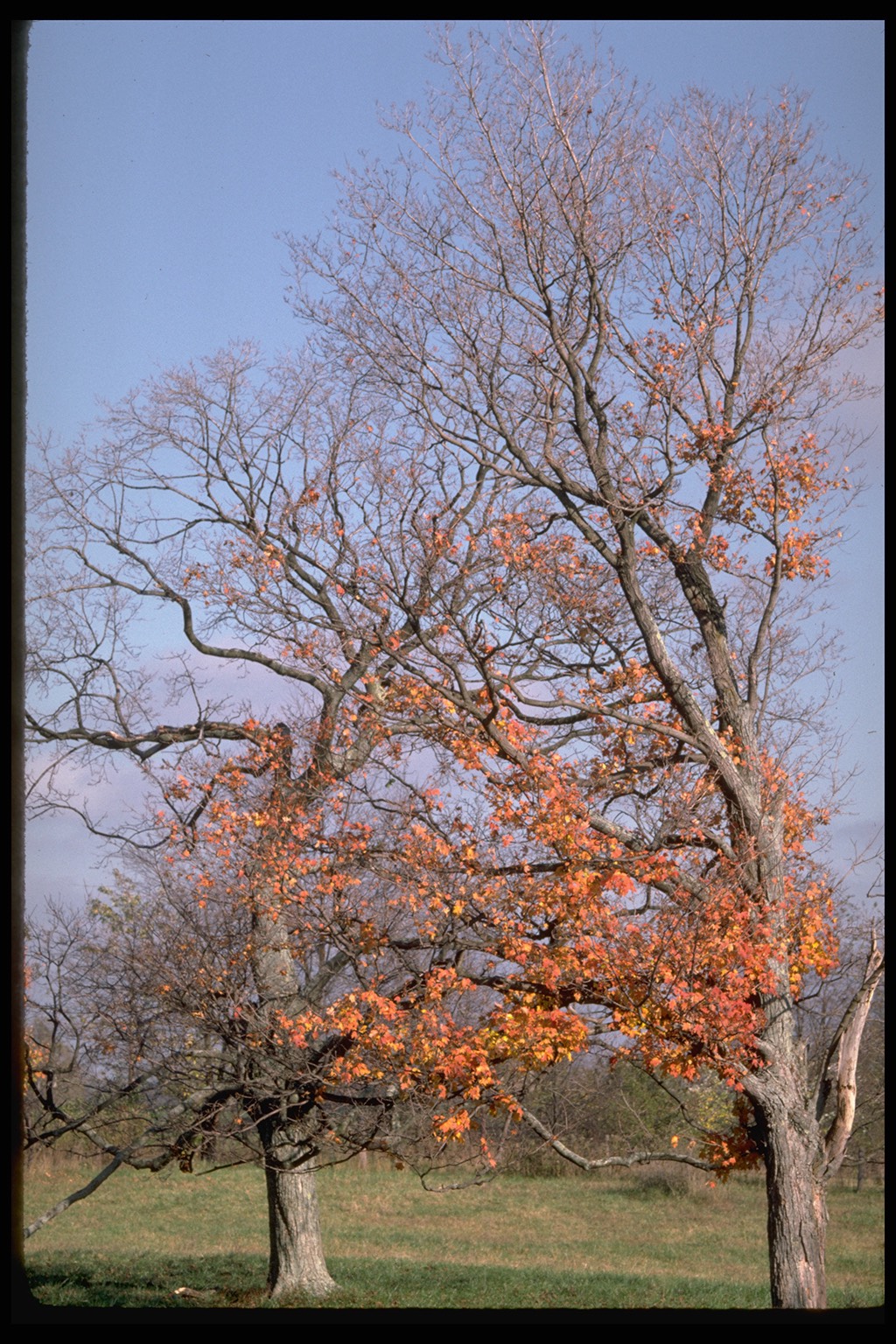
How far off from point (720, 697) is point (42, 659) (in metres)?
7.30

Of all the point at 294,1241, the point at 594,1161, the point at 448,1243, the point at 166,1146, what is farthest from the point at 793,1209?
the point at 448,1243

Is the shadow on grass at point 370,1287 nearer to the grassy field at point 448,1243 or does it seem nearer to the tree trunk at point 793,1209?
the grassy field at point 448,1243

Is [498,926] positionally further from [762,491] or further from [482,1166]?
[762,491]

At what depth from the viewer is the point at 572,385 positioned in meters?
8.97

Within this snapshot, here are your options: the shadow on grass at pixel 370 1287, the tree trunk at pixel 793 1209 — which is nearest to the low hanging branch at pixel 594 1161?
the tree trunk at pixel 793 1209

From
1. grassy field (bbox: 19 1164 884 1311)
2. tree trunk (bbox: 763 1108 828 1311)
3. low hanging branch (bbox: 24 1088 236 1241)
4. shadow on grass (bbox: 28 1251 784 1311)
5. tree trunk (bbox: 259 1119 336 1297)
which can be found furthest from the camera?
grassy field (bbox: 19 1164 884 1311)

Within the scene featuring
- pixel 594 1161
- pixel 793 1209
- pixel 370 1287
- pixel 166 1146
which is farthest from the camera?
pixel 370 1287

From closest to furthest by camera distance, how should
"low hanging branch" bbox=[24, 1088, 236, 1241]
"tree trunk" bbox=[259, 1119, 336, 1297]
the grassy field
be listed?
"low hanging branch" bbox=[24, 1088, 236, 1241] < "tree trunk" bbox=[259, 1119, 336, 1297] < the grassy field

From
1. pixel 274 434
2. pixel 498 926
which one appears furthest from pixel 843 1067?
pixel 274 434

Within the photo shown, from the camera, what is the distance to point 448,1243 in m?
17.1

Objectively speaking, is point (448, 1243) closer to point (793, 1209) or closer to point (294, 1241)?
point (294, 1241)

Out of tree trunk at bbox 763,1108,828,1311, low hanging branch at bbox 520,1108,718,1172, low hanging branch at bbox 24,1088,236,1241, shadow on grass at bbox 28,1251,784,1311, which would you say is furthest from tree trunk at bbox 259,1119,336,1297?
tree trunk at bbox 763,1108,828,1311

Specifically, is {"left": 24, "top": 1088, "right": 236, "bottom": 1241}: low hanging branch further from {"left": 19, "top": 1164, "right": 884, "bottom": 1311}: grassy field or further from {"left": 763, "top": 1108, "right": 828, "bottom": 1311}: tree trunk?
{"left": 763, "top": 1108, "right": 828, "bottom": 1311}: tree trunk

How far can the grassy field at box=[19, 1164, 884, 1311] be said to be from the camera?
37.7ft
